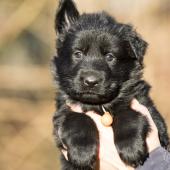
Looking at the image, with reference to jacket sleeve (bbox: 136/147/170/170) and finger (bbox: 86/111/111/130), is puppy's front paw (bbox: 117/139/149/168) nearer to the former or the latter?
jacket sleeve (bbox: 136/147/170/170)

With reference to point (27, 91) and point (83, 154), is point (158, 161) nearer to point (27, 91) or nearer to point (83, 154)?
point (83, 154)

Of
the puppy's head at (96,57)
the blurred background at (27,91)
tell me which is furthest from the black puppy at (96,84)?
the blurred background at (27,91)

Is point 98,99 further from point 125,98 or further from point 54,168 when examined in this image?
point 54,168

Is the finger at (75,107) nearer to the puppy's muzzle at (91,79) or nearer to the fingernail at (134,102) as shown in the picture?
the puppy's muzzle at (91,79)

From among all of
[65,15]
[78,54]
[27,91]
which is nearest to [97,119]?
[78,54]

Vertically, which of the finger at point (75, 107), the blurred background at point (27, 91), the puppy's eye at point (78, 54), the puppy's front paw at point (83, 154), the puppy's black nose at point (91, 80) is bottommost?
the blurred background at point (27, 91)

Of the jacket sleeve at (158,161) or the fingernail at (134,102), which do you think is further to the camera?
the fingernail at (134,102)

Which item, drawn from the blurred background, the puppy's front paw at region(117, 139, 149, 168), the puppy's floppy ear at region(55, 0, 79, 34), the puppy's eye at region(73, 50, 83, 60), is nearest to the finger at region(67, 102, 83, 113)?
the puppy's eye at region(73, 50, 83, 60)
